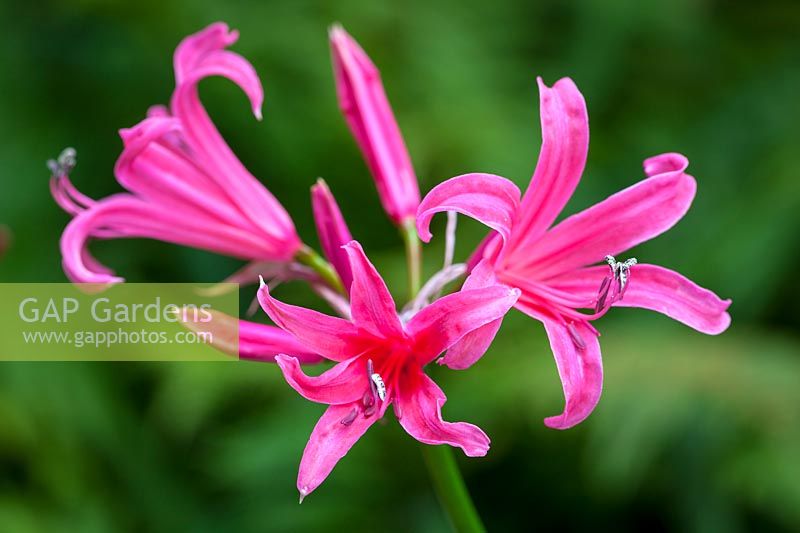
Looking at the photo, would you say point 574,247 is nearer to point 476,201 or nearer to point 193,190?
point 476,201

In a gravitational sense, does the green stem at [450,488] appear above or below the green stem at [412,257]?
below

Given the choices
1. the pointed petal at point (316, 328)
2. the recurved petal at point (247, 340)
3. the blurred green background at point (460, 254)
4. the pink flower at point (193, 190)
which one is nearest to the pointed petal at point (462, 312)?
the pointed petal at point (316, 328)

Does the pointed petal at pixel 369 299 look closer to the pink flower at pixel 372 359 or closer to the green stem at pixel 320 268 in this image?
the pink flower at pixel 372 359

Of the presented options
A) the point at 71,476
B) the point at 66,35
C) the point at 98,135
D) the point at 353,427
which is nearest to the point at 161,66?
the point at 98,135

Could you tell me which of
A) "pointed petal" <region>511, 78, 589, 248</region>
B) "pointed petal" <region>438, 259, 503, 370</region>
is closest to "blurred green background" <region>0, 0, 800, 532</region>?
"pointed petal" <region>511, 78, 589, 248</region>

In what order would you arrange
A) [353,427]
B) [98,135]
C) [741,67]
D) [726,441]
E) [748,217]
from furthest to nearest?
[741,67] → [98,135] → [748,217] → [726,441] → [353,427]

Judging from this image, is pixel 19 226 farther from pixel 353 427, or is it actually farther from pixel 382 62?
pixel 353 427
